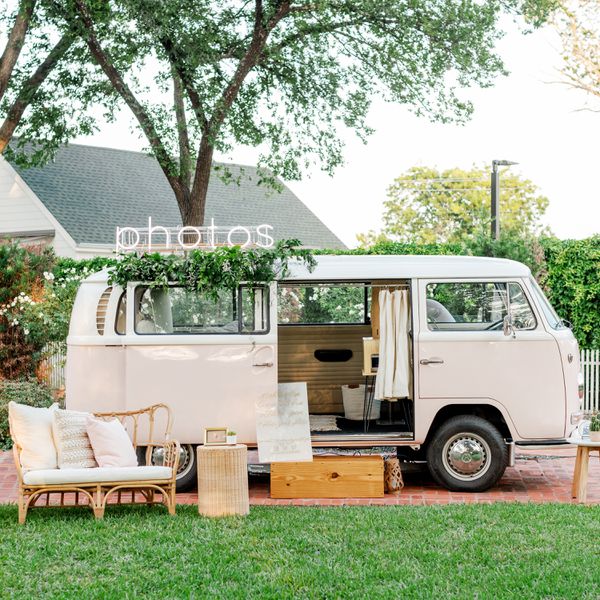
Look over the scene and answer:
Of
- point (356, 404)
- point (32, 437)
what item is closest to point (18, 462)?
point (32, 437)

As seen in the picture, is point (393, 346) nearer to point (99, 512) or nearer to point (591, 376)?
point (99, 512)

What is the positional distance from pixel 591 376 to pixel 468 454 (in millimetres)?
7045

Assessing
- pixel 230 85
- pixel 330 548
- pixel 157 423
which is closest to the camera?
pixel 330 548

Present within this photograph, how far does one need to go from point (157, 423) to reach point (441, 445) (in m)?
2.91

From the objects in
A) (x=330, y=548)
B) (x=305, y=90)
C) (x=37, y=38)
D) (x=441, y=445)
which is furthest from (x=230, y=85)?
(x=330, y=548)

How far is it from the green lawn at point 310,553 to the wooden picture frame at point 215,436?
2.20 feet

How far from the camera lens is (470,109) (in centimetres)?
1878

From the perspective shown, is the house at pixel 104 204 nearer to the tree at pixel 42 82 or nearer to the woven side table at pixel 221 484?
the tree at pixel 42 82

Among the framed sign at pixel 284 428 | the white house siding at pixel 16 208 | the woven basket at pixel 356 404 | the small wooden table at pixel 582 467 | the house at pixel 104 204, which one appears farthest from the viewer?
the white house siding at pixel 16 208

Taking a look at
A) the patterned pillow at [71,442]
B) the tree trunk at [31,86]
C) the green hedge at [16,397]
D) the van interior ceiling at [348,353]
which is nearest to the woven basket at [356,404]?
the van interior ceiling at [348,353]

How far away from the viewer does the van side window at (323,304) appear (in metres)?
11.2

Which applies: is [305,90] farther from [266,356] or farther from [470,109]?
[266,356]

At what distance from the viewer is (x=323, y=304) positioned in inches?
450

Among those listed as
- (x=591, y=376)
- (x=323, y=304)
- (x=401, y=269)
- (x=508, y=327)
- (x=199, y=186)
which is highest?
(x=199, y=186)
